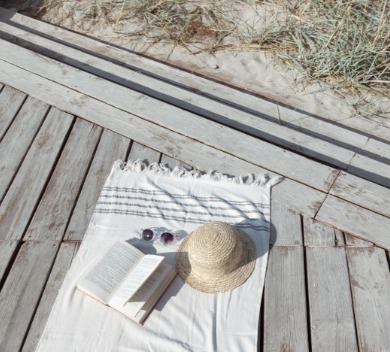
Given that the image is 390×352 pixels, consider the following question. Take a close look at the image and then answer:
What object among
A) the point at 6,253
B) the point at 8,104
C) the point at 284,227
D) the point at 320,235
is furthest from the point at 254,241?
the point at 8,104

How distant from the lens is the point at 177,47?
4.18 metres

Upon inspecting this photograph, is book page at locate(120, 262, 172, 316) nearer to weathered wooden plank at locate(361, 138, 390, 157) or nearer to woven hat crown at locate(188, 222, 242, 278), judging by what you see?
woven hat crown at locate(188, 222, 242, 278)

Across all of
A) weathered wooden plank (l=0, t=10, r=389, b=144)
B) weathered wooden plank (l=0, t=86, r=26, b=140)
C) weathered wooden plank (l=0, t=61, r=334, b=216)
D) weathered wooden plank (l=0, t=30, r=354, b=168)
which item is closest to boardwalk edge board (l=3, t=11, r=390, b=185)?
weathered wooden plank (l=0, t=30, r=354, b=168)

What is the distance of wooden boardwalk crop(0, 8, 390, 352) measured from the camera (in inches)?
79.7

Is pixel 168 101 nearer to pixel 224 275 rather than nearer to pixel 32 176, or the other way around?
pixel 32 176

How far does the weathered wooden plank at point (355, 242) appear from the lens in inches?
86.7

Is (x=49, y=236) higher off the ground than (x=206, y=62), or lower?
higher

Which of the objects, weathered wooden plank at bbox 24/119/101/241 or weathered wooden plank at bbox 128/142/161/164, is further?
weathered wooden plank at bbox 128/142/161/164

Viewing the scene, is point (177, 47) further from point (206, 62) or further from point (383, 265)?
point (383, 265)

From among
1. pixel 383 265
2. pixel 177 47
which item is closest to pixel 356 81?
pixel 177 47

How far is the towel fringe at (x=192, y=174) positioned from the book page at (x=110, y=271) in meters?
0.53

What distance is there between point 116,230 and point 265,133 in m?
1.03

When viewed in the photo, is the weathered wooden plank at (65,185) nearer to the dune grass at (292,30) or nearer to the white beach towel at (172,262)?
the white beach towel at (172,262)

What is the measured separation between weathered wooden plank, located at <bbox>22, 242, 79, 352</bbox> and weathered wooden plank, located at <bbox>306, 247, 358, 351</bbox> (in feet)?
3.42
